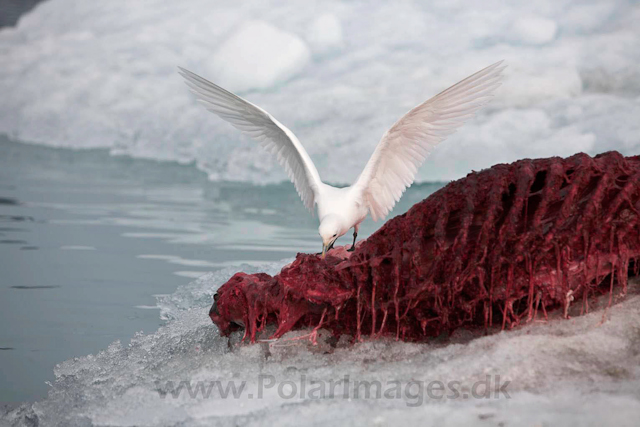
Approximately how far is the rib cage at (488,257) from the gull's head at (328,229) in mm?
1440

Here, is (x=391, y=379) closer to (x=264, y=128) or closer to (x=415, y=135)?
(x=415, y=135)

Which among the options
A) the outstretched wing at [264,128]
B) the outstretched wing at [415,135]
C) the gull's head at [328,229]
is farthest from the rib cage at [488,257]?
the outstretched wing at [264,128]

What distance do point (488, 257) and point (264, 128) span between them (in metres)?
3.00

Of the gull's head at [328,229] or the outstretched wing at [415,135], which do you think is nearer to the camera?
the gull's head at [328,229]

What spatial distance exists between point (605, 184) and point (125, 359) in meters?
1.81

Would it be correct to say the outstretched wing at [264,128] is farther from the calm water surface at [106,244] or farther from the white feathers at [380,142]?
the calm water surface at [106,244]

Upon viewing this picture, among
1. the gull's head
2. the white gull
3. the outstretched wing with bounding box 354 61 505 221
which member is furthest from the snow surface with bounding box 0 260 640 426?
the outstretched wing with bounding box 354 61 505 221

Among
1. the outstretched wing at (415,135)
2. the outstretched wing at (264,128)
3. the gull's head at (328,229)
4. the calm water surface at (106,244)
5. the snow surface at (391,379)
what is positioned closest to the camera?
the snow surface at (391,379)

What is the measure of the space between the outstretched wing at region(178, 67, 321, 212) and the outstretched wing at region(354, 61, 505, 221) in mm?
404

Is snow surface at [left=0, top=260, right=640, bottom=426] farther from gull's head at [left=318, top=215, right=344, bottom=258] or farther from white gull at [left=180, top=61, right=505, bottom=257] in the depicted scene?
white gull at [left=180, top=61, right=505, bottom=257]

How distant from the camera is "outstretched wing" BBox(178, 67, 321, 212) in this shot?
451 centimetres

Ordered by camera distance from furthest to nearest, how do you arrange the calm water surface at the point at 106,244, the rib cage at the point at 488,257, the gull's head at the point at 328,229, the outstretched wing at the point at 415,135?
the outstretched wing at the point at 415,135 → the gull's head at the point at 328,229 → the calm water surface at the point at 106,244 → the rib cage at the point at 488,257

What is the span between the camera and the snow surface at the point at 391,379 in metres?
1.68

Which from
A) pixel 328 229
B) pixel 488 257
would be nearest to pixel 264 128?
pixel 328 229
